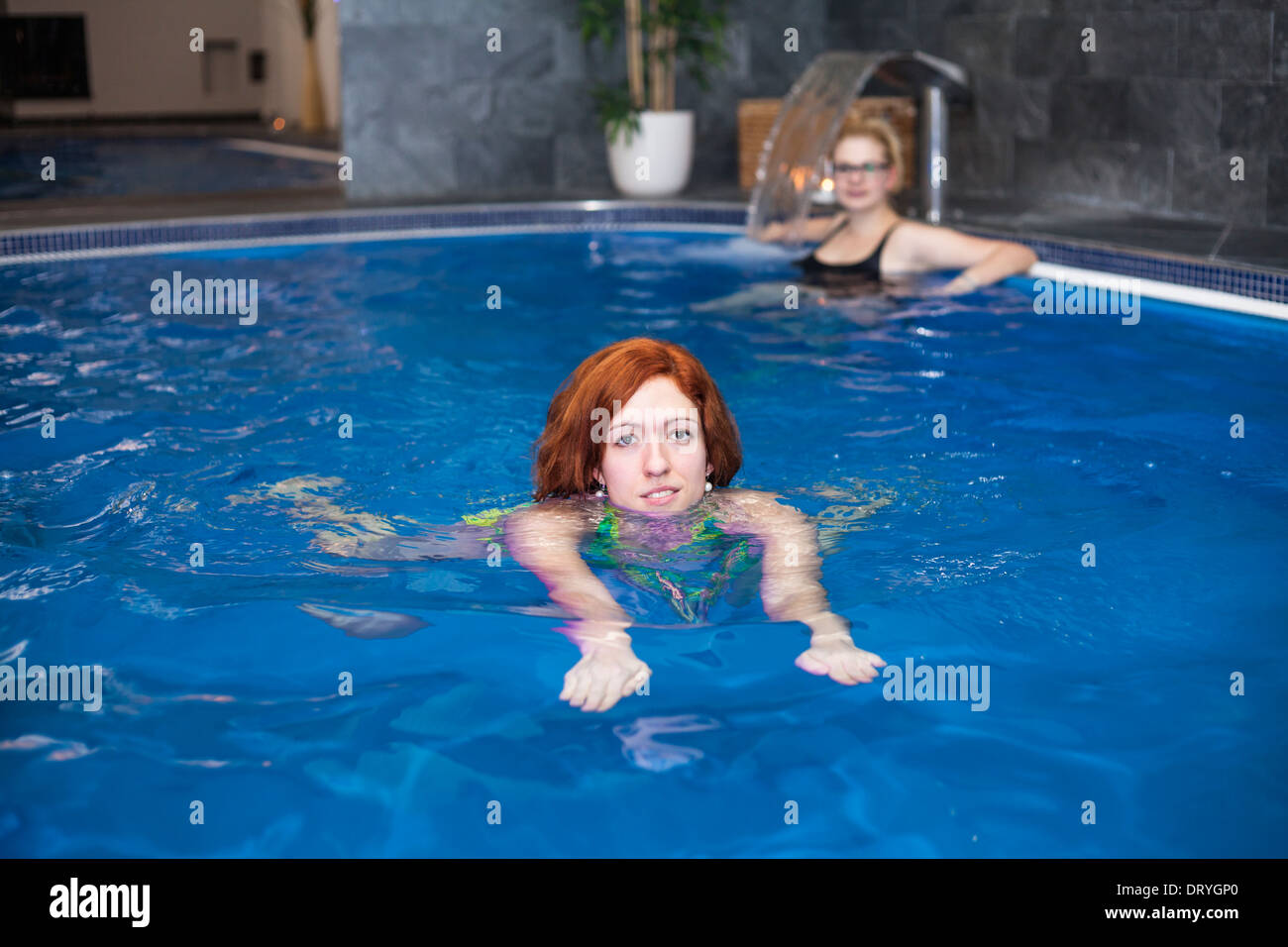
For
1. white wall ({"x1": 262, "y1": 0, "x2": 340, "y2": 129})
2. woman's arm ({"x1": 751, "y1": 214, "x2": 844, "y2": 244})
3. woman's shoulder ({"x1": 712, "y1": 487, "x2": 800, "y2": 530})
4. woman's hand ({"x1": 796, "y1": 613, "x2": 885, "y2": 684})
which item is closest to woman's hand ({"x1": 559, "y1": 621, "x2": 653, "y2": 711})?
Answer: woman's hand ({"x1": 796, "y1": 613, "x2": 885, "y2": 684})

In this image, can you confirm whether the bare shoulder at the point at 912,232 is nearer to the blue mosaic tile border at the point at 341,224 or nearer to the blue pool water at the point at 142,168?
the blue mosaic tile border at the point at 341,224

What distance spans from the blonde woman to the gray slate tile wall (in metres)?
1.59

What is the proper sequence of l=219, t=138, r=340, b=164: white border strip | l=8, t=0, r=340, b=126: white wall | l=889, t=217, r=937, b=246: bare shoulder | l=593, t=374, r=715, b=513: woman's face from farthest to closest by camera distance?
l=8, t=0, r=340, b=126: white wall → l=219, t=138, r=340, b=164: white border strip → l=889, t=217, r=937, b=246: bare shoulder → l=593, t=374, r=715, b=513: woman's face

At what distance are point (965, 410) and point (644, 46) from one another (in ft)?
19.7

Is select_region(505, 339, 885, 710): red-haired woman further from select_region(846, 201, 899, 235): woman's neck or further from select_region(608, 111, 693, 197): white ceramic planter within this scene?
select_region(608, 111, 693, 197): white ceramic planter

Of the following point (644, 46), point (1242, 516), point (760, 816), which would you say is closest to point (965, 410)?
point (1242, 516)

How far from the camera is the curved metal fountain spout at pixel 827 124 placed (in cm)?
762

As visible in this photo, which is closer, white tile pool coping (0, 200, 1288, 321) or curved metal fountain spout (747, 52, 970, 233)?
white tile pool coping (0, 200, 1288, 321)

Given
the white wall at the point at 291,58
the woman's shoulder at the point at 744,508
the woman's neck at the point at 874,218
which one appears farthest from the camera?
the white wall at the point at 291,58

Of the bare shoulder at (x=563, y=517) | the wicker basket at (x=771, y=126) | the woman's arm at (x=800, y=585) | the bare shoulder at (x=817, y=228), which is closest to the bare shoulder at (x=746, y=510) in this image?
the woman's arm at (x=800, y=585)

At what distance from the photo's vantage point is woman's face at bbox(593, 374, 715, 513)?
2699 mm

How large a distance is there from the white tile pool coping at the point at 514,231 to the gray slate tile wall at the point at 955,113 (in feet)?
2.51
